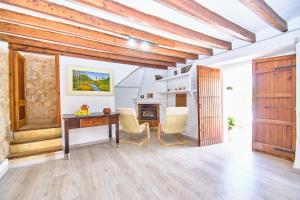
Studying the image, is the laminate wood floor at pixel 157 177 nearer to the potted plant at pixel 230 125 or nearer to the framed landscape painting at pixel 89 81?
the potted plant at pixel 230 125

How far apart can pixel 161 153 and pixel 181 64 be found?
294cm

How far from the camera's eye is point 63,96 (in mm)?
3848

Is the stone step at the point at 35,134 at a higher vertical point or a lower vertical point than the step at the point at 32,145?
higher

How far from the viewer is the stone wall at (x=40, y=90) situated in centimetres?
401

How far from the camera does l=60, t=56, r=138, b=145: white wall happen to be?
3848mm

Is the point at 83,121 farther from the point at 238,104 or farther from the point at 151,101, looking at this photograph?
the point at 238,104

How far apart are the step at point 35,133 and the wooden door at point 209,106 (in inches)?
137

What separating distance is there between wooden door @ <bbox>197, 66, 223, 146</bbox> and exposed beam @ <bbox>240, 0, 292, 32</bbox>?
1.64 metres

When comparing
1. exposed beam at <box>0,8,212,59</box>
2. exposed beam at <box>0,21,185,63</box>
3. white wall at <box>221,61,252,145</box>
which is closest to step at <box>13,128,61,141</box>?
exposed beam at <box>0,21,185,63</box>

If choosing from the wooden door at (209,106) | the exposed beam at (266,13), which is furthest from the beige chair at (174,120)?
the exposed beam at (266,13)

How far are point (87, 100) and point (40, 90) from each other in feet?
4.38

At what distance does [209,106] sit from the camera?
3910 mm

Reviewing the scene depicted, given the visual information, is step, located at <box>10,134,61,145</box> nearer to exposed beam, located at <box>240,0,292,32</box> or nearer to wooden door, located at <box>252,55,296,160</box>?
exposed beam, located at <box>240,0,292,32</box>

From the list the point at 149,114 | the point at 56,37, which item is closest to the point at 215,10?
the point at 56,37
